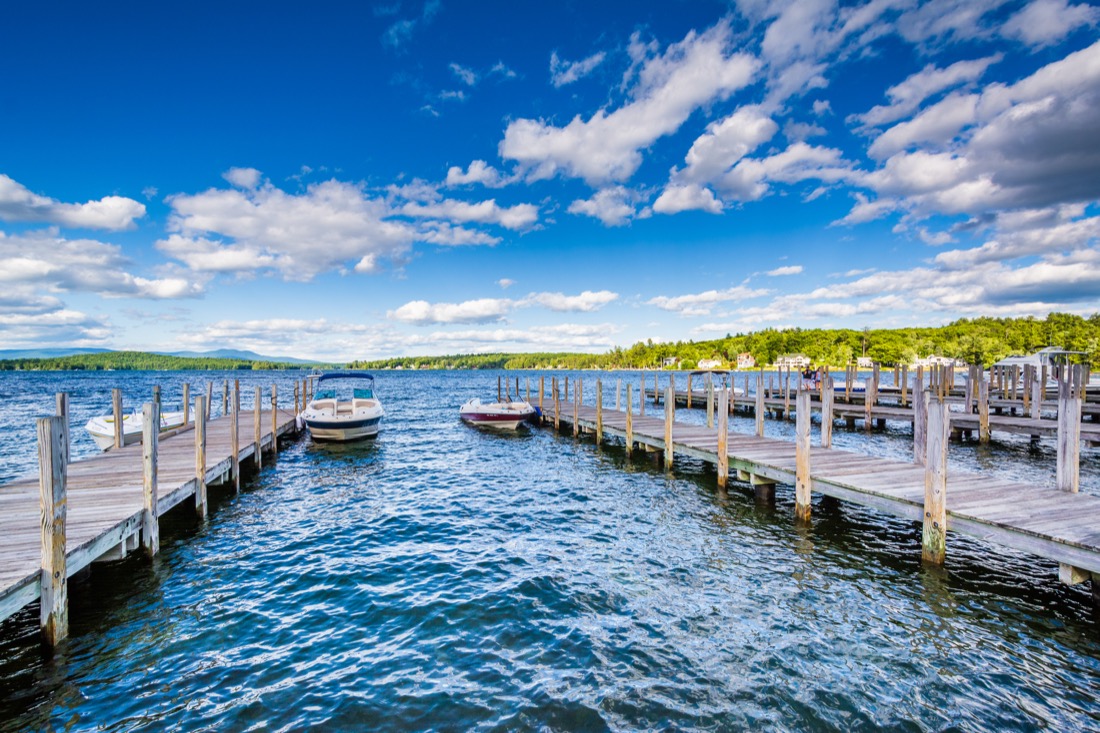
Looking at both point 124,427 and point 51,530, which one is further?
point 124,427

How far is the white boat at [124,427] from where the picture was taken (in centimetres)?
1866

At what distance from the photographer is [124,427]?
20016mm

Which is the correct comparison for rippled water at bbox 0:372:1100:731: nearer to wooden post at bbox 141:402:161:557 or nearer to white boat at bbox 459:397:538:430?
wooden post at bbox 141:402:161:557

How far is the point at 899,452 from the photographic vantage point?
20.7 meters

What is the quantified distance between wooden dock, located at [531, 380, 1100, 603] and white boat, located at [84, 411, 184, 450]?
65.4 ft

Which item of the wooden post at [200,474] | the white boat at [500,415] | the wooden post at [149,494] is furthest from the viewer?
the white boat at [500,415]

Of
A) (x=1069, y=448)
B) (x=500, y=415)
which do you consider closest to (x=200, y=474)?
(x=500, y=415)

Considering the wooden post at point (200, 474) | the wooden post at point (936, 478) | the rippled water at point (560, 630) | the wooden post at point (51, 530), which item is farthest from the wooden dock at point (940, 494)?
the wooden post at point (200, 474)

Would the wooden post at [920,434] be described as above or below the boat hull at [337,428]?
above

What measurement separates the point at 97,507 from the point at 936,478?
14.1 m

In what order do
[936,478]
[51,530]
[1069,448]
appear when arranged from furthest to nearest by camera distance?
[1069,448] → [936,478] → [51,530]

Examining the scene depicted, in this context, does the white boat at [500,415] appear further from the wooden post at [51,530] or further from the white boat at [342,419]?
the wooden post at [51,530]

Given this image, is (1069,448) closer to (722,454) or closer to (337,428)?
(722,454)

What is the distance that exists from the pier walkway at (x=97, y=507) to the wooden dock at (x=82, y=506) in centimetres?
1
